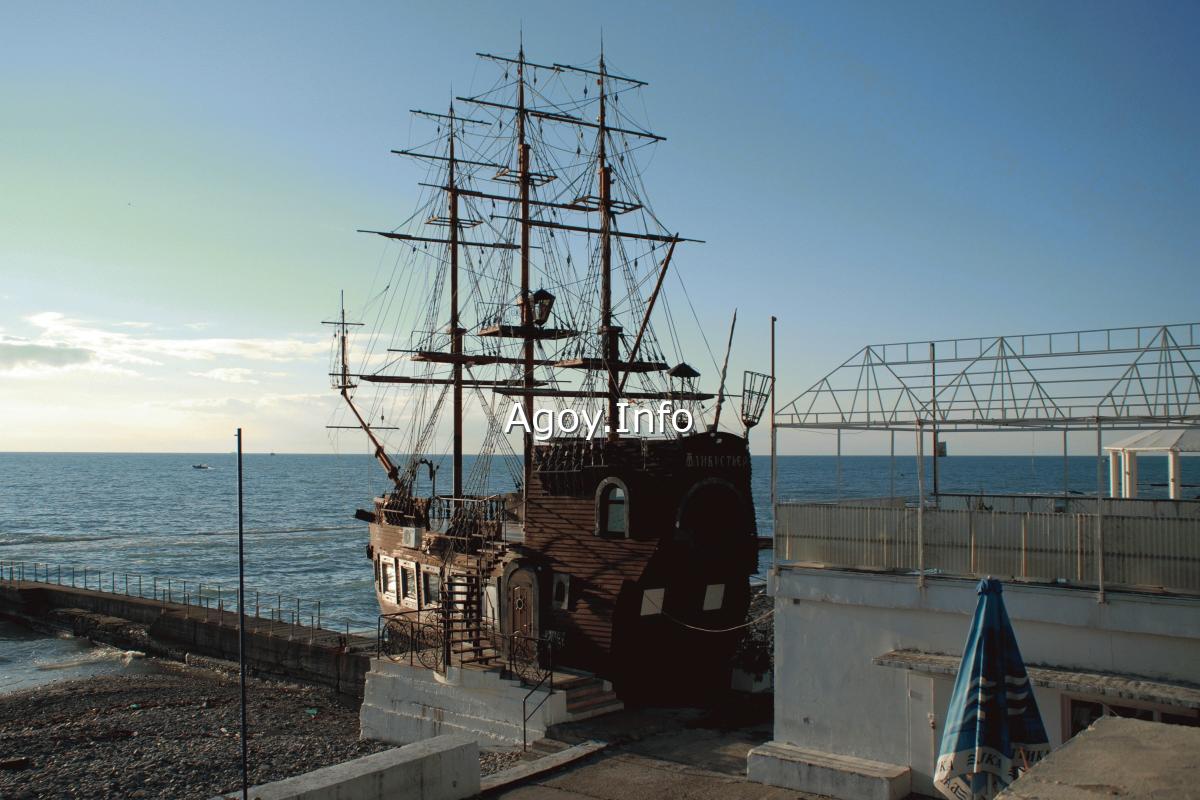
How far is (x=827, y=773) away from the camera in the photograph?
17.1 metres

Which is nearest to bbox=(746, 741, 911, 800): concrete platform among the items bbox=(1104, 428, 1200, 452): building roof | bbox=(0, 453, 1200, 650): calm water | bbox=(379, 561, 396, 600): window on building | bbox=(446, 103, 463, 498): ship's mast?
bbox=(1104, 428, 1200, 452): building roof

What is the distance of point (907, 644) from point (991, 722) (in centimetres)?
554

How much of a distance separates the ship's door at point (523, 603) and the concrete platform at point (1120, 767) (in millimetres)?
19391

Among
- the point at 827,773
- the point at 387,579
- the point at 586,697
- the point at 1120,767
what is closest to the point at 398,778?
the point at 827,773

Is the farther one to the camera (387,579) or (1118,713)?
(387,579)

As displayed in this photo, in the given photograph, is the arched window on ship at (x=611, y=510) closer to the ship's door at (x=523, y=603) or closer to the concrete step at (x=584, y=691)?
the ship's door at (x=523, y=603)

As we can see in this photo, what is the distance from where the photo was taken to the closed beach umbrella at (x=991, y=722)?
1163 cm

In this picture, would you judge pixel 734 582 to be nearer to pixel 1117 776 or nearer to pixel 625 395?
pixel 625 395

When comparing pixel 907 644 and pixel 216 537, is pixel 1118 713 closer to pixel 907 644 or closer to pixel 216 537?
pixel 907 644

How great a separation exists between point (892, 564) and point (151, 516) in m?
132

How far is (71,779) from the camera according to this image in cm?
2744

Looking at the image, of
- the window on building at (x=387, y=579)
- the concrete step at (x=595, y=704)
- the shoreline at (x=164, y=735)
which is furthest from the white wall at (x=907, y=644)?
the window on building at (x=387, y=579)

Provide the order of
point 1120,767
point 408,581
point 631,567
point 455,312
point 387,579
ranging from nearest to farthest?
point 1120,767, point 631,567, point 408,581, point 387,579, point 455,312

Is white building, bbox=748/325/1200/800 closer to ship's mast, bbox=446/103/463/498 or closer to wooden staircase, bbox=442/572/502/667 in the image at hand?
wooden staircase, bbox=442/572/502/667
